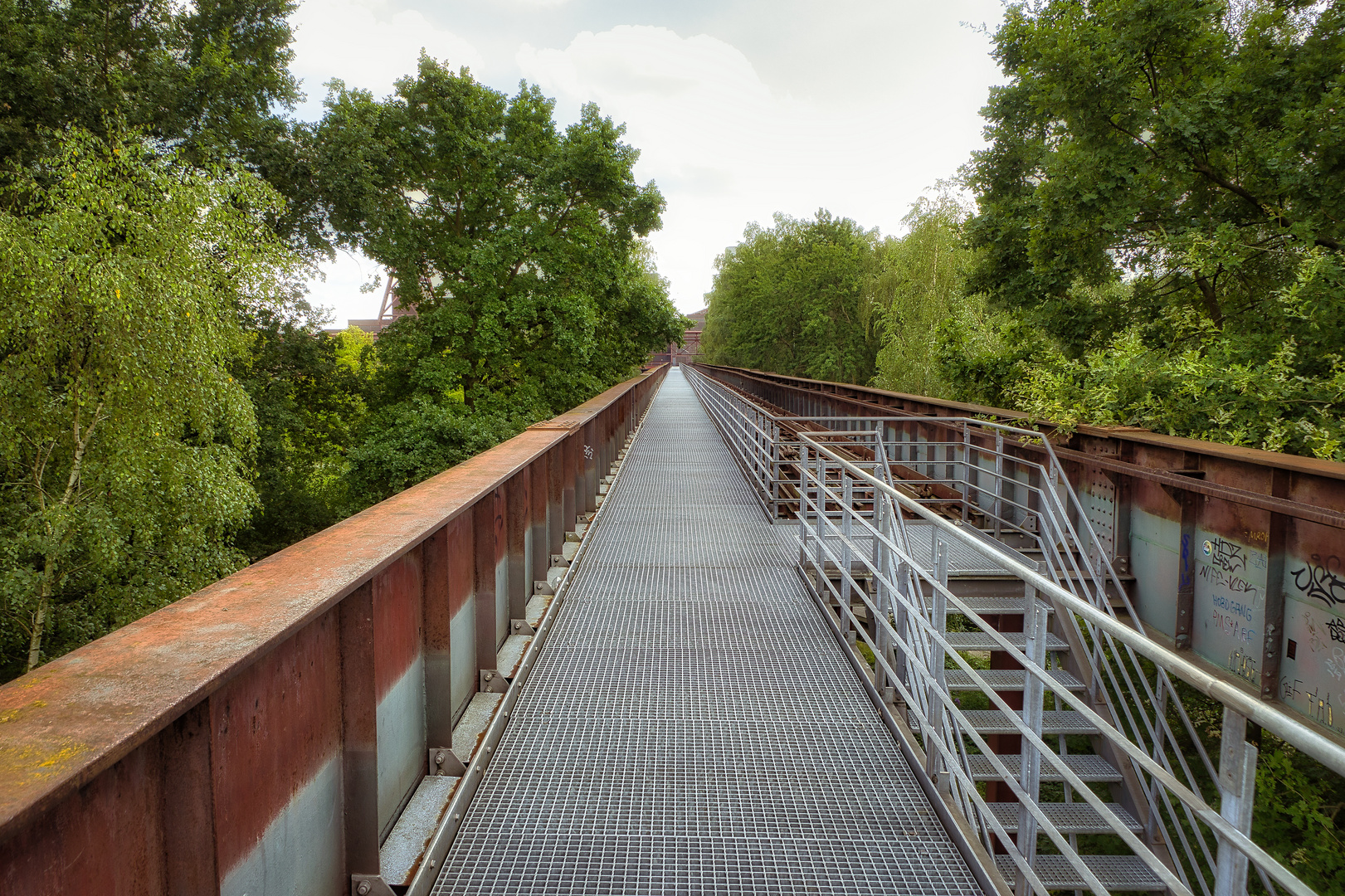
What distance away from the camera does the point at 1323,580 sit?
13.7ft

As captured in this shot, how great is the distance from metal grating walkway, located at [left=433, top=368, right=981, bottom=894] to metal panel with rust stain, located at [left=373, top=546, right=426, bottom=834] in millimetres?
300

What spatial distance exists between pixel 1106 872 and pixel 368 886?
4.17 metres

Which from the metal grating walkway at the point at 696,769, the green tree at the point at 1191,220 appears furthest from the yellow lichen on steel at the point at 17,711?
the green tree at the point at 1191,220

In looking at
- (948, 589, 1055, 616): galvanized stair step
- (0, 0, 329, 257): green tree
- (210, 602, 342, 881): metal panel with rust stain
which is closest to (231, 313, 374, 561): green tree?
(0, 0, 329, 257): green tree

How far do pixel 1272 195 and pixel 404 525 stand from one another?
1129 cm

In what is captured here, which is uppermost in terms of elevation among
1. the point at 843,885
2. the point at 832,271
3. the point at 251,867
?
the point at 832,271

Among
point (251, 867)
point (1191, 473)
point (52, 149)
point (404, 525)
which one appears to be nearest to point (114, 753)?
point (251, 867)

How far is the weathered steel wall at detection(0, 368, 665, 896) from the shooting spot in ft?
4.12

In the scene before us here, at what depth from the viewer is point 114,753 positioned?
1.18 metres

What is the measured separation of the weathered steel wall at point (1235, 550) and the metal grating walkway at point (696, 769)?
98.5 inches

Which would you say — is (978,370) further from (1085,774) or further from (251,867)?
(251,867)

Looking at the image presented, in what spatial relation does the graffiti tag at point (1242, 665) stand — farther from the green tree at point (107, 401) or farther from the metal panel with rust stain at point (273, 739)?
the green tree at point (107, 401)

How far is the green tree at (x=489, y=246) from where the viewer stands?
22.7 metres

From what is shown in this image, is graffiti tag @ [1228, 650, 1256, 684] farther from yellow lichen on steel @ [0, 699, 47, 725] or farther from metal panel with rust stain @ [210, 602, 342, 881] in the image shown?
yellow lichen on steel @ [0, 699, 47, 725]
